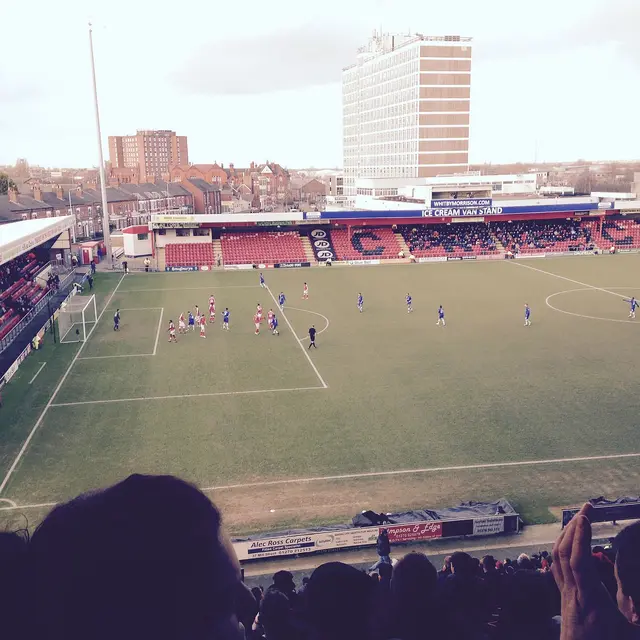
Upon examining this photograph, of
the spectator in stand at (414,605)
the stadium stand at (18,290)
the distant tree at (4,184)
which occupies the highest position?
the distant tree at (4,184)

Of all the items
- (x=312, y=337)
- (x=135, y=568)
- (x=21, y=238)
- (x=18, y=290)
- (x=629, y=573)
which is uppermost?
(x=135, y=568)

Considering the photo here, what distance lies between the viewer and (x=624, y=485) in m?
15.7

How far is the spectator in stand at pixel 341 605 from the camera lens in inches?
132

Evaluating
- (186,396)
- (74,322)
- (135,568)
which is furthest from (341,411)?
(135,568)

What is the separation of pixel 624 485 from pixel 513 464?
9.05ft

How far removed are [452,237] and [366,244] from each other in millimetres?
9131

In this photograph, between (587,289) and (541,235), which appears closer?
(587,289)

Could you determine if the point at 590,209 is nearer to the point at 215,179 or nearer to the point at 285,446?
the point at 285,446

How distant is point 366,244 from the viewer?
6159cm

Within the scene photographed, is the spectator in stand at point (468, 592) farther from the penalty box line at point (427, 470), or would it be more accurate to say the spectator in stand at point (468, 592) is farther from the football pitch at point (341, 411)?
the penalty box line at point (427, 470)

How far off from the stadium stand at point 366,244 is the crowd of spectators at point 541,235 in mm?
11433

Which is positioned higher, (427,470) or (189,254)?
(189,254)

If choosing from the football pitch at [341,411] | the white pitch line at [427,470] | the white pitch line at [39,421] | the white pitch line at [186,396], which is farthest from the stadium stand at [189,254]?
the white pitch line at [427,470]

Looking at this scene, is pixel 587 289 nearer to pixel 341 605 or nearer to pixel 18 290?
pixel 18 290
